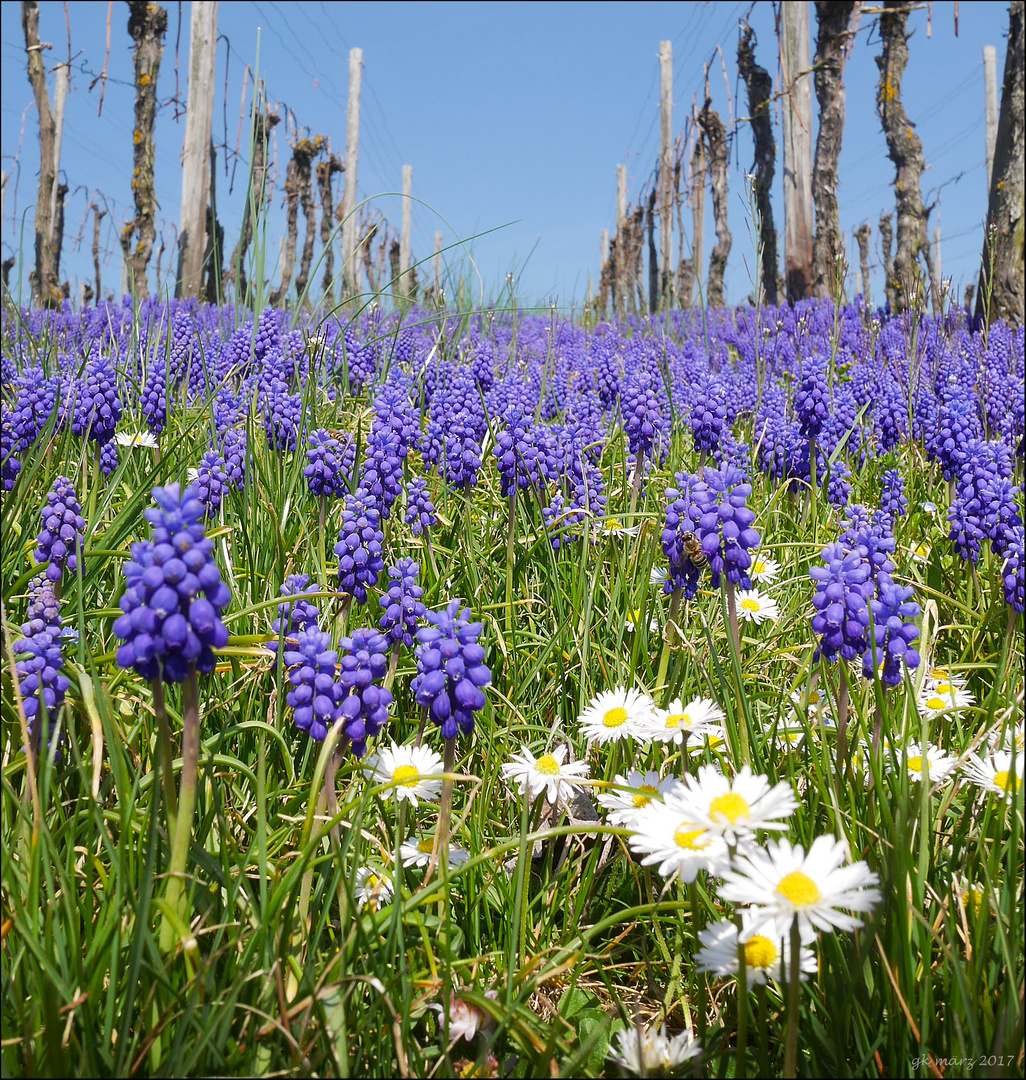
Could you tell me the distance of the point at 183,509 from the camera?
131cm

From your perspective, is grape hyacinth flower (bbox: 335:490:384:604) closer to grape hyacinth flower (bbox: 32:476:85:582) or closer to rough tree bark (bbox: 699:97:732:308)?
grape hyacinth flower (bbox: 32:476:85:582)

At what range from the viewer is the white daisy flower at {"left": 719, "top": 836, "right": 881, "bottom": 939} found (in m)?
1.24

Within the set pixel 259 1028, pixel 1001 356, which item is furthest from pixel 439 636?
pixel 1001 356

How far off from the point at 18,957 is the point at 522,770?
3.69ft

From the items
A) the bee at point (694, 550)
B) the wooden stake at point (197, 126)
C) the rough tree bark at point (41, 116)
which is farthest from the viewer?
the rough tree bark at point (41, 116)

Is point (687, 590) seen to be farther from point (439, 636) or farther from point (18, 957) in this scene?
point (18, 957)

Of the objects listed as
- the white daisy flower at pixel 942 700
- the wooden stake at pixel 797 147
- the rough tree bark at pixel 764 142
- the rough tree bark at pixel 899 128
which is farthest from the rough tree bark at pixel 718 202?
the white daisy flower at pixel 942 700

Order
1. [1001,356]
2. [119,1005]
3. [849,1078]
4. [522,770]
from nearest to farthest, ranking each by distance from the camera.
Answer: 1. [849,1078]
2. [119,1005]
3. [522,770]
4. [1001,356]

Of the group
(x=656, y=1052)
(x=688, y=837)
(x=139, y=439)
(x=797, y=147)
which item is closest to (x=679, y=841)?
(x=688, y=837)

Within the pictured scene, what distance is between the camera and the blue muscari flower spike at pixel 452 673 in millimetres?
1696

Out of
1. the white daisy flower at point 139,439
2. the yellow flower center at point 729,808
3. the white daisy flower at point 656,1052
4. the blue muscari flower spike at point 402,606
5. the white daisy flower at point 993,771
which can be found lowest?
the white daisy flower at point 656,1052

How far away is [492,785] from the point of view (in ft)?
7.36

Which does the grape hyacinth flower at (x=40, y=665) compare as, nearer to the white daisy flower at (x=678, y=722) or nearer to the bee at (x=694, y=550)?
the white daisy flower at (x=678, y=722)

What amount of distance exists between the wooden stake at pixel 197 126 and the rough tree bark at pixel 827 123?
12.2 meters
